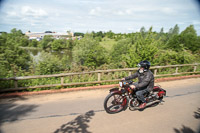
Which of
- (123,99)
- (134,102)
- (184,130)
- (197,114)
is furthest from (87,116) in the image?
(197,114)

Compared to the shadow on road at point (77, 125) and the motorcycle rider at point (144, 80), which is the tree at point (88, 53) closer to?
the motorcycle rider at point (144, 80)

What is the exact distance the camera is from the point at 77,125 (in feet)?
11.9

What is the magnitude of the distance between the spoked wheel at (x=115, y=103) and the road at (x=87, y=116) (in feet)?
0.52

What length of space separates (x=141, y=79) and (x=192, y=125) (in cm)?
192

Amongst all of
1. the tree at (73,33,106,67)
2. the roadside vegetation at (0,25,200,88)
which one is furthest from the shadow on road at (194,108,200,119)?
the tree at (73,33,106,67)

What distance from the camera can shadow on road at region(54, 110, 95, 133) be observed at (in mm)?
3408

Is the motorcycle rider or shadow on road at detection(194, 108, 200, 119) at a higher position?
the motorcycle rider

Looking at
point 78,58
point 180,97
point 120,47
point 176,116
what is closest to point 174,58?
point 180,97

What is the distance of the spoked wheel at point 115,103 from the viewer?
4.24 metres

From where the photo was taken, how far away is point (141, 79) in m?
4.37

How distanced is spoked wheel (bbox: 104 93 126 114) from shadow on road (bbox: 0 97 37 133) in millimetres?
2637

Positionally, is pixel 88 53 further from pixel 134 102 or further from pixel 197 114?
pixel 197 114

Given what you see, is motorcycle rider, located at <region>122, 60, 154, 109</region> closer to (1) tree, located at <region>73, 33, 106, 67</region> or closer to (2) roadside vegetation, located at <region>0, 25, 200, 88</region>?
(2) roadside vegetation, located at <region>0, 25, 200, 88</region>

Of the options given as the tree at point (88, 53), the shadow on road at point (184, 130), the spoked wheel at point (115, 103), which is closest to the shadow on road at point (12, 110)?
the spoked wheel at point (115, 103)
